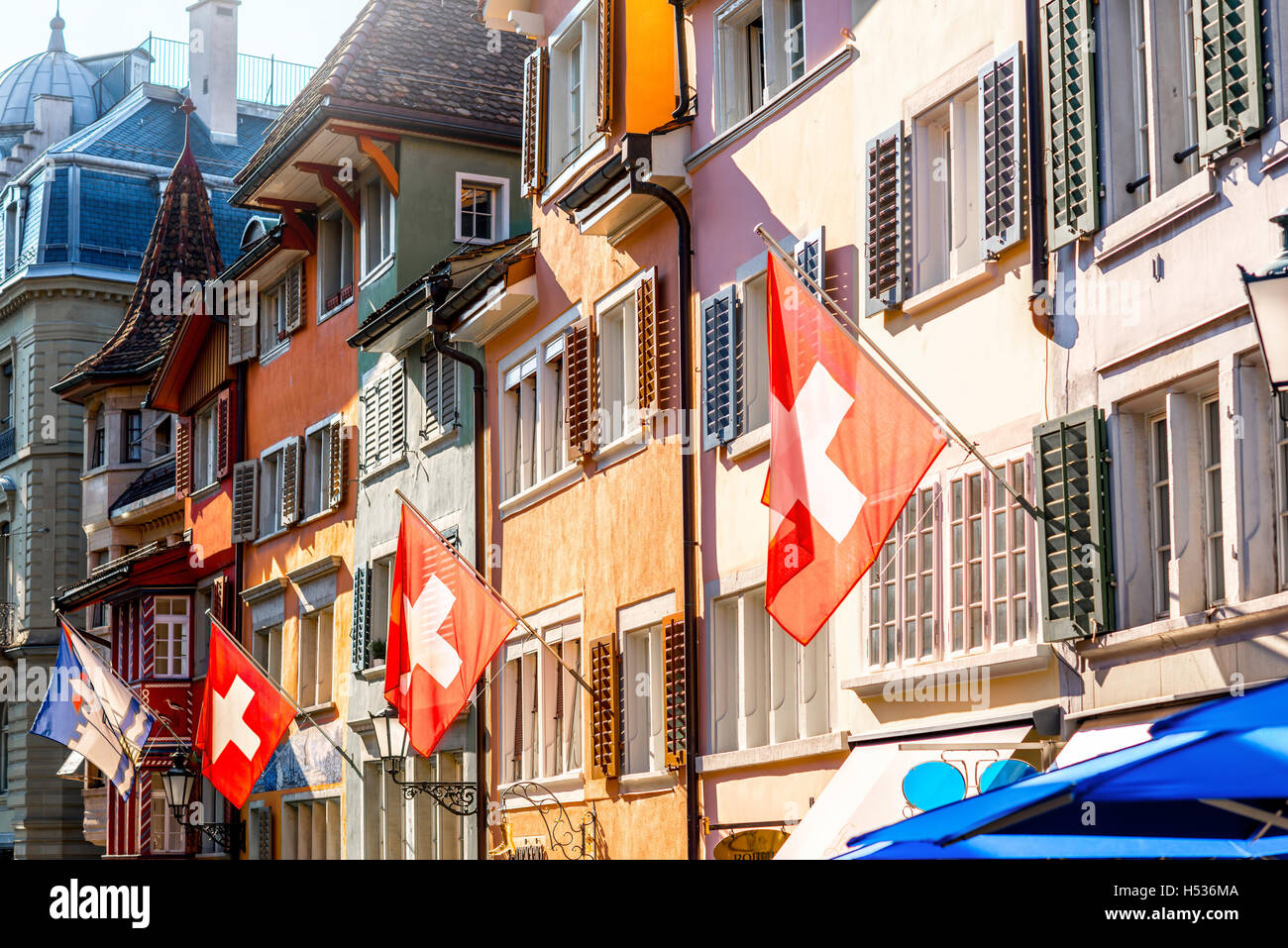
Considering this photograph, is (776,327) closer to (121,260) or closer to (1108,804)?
(1108,804)

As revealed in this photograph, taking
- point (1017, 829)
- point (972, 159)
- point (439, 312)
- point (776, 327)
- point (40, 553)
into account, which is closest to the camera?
point (1017, 829)

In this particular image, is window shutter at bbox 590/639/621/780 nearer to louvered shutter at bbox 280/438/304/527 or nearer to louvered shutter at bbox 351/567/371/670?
louvered shutter at bbox 351/567/371/670

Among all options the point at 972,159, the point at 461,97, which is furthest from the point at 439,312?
the point at 972,159

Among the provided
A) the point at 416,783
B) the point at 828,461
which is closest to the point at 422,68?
the point at 416,783

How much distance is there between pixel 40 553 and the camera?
53.3 metres

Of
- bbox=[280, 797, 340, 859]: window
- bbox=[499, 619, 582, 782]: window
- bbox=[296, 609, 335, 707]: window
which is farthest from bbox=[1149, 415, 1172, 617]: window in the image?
bbox=[296, 609, 335, 707]: window

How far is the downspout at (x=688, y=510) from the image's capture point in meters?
18.7

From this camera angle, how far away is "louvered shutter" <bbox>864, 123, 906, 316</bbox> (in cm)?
1530

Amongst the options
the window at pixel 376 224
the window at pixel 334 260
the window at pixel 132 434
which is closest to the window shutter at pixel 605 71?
the window at pixel 376 224

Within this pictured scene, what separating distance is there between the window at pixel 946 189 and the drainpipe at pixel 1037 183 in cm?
99

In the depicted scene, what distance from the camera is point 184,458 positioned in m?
41.1

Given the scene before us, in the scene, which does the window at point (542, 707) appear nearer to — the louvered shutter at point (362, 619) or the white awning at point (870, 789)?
the louvered shutter at point (362, 619)

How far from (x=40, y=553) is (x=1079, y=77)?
45094 millimetres

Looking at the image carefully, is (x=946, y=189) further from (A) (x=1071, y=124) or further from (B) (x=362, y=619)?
(B) (x=362, y=619)
